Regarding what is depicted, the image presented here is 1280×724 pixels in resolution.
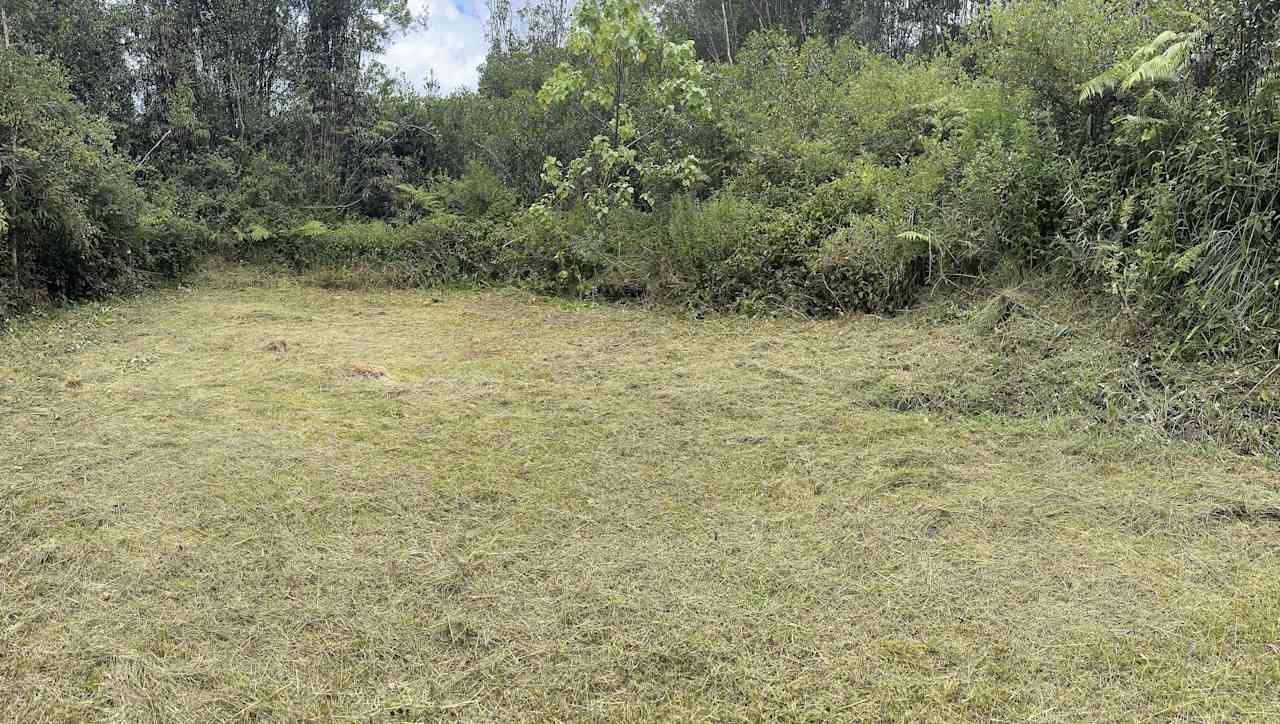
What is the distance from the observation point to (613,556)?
7.43 feet

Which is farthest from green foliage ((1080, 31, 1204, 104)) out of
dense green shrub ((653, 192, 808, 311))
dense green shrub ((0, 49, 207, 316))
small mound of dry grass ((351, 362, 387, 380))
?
dense green shrub ((0, 49, 207, 316))

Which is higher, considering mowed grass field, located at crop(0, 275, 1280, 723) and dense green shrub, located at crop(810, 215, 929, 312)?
dense green shrub, located at crop(810, 215, 929, 312)

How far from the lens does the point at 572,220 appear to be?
7.88 meters

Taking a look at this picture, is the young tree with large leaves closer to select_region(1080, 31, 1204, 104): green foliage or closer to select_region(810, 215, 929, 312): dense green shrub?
select_region(810, 215, 929, 312): dense green shrub

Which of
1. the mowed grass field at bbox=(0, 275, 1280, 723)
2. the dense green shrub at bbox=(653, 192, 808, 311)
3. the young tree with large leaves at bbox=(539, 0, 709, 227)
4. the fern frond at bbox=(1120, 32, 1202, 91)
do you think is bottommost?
the mowed grass field at bbox=(0, 275, 1280, 723)

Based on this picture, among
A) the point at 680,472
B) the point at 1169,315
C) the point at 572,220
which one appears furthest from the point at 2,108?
the point at 1169,315

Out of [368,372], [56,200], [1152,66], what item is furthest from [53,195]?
[1152,66]

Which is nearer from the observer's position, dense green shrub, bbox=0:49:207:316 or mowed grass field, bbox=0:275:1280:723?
mowed grass field, bbox=0:275:1280:723

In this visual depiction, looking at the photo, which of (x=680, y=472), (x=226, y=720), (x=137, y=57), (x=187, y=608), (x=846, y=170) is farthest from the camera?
(x=137, y=57)

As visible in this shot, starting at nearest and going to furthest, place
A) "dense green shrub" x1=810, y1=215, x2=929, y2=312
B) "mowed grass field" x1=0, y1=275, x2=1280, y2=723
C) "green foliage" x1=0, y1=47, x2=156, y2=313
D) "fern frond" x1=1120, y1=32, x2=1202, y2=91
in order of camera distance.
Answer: "mowed grass field" x1=0, y1=275, x2=1280, y2=723
"fern frond" x1=1120, y1=32, x2=1202, y2=91
"dense green shrub" x1=810, y1=215, x2=929, y2=312
"green foliage" x1=0, y1=47, x2=156, y2=313

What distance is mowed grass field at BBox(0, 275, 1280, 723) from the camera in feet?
5.47

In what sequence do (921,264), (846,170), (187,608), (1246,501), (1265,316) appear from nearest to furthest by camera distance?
1. (187,608)
2. (1246,501)
3. (1265,316)
4. (921,264)
5. (846,170)

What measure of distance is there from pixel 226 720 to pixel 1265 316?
13.6ft

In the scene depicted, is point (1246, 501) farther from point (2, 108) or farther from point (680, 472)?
point (2, 108)
